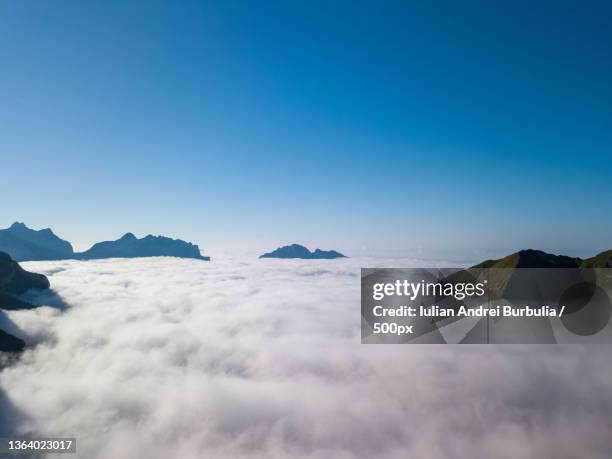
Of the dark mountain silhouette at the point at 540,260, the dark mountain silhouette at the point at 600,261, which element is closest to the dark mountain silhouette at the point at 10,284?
the dark mountain silhouette at the point at 540,260

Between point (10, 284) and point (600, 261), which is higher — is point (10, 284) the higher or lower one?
the lower one

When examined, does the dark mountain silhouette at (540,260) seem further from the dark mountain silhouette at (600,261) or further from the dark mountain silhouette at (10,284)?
the dark mountain silhouette at (10,284)

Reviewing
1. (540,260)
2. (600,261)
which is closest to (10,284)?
(540,260)

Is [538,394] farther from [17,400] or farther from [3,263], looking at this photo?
[3,263]

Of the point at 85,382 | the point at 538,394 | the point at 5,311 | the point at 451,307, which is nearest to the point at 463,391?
the point at 538,394

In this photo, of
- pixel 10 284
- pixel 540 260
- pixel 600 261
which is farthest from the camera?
pixel 10 284

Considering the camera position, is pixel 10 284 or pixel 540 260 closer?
pixel 540 260

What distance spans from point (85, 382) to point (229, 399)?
81.4 m

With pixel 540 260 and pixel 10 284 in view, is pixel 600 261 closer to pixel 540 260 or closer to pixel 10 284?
pixel 540 260

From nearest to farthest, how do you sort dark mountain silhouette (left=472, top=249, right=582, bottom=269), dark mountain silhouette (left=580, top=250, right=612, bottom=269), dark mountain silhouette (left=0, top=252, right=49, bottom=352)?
dark mountain silhouette (left=580, top=250, right=612, bottom=269), dark mountain silhouette (left=472, top=249, right=582, bottom=269), dark mountain silhouette (left=0, top=252, right=49, bottom=352)

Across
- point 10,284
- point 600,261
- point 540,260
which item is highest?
point 600,261

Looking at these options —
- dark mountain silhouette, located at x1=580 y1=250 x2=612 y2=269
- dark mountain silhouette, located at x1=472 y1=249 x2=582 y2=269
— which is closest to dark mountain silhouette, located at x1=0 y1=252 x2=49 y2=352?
dark mountain silhouette, located at x1=472 y1=249 x2=582 y2=269

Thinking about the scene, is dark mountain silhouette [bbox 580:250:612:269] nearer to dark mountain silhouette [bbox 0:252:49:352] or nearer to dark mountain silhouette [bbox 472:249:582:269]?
dark mountain silhouette [bbox 472:249:582:269]

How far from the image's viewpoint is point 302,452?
12781cm
